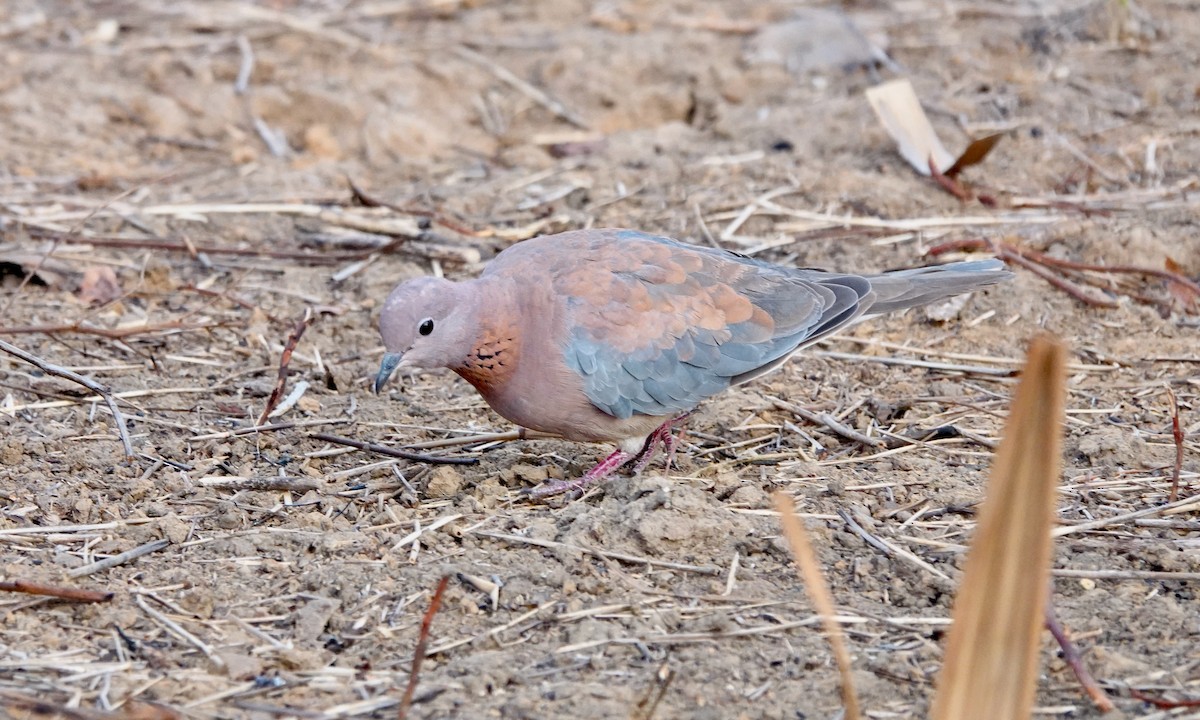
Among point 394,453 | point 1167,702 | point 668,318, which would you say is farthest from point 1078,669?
point 394,453

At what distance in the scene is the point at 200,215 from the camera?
5.97 metres

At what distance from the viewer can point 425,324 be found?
3814mm

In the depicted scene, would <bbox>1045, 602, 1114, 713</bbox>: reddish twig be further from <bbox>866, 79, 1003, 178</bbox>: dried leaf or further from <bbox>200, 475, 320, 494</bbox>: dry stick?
<bbox>866, 79, 1003, 178</bbox>: dried leaf

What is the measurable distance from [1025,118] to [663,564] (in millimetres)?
4281

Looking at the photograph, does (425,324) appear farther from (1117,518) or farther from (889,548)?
(1117,518)

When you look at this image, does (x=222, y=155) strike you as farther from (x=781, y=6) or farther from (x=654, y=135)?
(x=781, y=6)

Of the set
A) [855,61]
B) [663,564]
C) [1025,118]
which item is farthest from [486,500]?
[855,61]

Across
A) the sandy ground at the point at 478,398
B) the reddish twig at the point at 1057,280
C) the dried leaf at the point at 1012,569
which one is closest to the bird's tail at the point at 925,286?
the sandy ground at the point at 478,398

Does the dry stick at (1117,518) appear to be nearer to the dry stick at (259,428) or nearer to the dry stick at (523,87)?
the dry stick at (259,428)

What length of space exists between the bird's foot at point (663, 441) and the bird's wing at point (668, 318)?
19 cm

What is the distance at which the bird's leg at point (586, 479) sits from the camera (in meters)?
3.92

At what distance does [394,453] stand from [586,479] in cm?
61

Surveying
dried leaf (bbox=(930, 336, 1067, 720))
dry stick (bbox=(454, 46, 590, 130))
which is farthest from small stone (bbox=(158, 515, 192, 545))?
dry stick (bbox=(454, 46, 590, 130))

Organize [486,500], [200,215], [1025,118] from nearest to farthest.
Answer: [486,500]
[200,215]
[1025,118]
